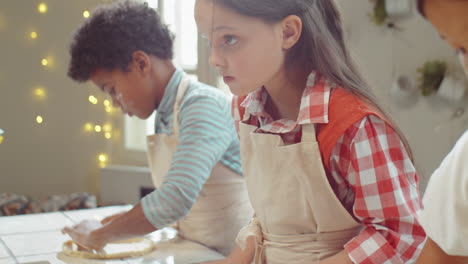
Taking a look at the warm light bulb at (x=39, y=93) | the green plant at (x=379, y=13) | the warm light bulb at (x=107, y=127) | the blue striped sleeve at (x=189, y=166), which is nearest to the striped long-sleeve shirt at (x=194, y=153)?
the blue striped sleeve at (x=189, y=166)

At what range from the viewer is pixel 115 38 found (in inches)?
50.3

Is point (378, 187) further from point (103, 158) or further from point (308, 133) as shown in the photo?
point (103, 158)

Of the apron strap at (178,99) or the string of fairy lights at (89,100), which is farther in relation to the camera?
the string of fairy lights at (89,100)

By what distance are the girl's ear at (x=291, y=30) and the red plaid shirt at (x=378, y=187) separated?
0.28 ft

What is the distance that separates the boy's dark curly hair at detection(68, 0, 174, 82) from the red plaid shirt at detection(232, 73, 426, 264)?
59cm

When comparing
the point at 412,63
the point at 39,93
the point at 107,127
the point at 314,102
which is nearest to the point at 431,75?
the point at 412,63

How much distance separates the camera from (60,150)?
9.52 ft

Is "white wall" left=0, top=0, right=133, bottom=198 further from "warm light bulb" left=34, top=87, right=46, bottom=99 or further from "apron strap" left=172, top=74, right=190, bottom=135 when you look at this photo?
"apron strap" left=172, top=74, right=190, bottom=135

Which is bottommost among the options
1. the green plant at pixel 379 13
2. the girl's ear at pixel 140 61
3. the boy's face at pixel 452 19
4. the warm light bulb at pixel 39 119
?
the warm light bulb at pixel 39 119

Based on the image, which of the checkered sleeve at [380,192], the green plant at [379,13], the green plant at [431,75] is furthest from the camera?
the green plant at [379,13]

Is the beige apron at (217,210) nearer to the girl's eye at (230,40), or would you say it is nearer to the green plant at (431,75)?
the girl's eye at (230,40)

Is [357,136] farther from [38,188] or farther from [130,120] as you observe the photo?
[38,188]

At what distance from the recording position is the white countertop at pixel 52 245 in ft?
Result: 3.52

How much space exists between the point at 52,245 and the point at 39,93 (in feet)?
5.93
